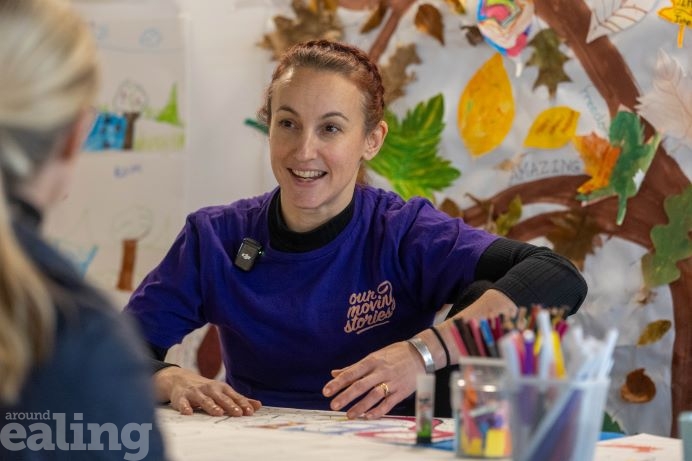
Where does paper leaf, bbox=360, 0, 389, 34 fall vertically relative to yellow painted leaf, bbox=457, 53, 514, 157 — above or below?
→ above

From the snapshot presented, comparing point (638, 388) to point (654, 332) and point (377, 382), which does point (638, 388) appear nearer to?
point (654, 332)

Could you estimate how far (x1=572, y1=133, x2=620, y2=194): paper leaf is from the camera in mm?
2441

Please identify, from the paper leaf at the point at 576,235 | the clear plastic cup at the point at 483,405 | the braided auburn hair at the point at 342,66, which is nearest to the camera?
the clear plastic cup at the point at 483,405

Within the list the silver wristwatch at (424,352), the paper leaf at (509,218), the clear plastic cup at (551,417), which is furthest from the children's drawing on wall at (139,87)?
the clear plastic cup at (551,417)

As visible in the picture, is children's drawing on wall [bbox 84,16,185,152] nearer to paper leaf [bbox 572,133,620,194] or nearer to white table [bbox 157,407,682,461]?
paper leaf [bbox 572,133,620,194]

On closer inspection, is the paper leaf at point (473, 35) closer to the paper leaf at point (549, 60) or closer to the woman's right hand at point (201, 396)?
the paper leaf at point (549, 60)

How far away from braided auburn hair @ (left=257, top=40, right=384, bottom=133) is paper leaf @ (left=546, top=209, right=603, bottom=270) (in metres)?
0.55

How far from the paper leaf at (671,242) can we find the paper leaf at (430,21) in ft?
2.28

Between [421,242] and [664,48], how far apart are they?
788 mm

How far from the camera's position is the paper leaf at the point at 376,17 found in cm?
277

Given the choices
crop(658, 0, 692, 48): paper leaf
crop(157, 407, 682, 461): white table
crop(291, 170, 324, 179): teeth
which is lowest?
crop(157, 407, 682, 461): white table

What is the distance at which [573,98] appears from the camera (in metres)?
2.50

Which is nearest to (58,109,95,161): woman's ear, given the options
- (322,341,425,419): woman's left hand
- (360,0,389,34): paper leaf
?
(322,341,425,419): woman's left hand

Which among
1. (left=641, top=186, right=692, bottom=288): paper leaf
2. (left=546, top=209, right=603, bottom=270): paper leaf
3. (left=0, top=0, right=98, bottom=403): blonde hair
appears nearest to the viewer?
(left=0, top=0, right=98, bottom=403): blonde hair
